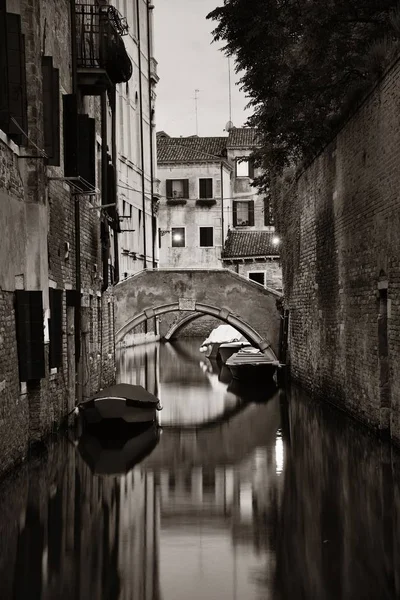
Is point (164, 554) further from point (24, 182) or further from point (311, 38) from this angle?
point (311, 38)

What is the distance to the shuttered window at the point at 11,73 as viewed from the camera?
35.3ft

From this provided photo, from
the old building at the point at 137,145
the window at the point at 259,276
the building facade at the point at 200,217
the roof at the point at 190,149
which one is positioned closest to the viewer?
the old building at the point at 137,145

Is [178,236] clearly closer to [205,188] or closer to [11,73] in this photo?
[205,188]

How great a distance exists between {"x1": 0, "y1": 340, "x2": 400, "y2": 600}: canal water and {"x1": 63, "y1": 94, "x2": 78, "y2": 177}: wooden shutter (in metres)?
4.10

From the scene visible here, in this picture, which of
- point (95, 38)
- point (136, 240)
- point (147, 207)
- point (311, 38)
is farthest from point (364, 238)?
point (147, 207)

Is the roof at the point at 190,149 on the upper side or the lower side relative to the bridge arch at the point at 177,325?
upper

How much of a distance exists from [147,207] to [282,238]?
12.0 meters

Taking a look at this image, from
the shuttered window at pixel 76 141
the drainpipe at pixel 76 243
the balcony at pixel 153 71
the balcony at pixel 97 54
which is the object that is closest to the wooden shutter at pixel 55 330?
the drainpipe at pixel 76 243

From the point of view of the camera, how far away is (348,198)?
16.0 meters

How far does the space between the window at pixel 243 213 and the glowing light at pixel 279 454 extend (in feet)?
113

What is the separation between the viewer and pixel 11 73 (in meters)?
11.0

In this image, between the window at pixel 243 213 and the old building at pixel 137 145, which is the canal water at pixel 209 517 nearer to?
the old building at pixel 137 145

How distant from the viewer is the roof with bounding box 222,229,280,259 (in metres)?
47.3

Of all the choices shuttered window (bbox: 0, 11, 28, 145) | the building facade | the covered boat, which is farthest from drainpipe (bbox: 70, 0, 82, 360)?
the building facade
